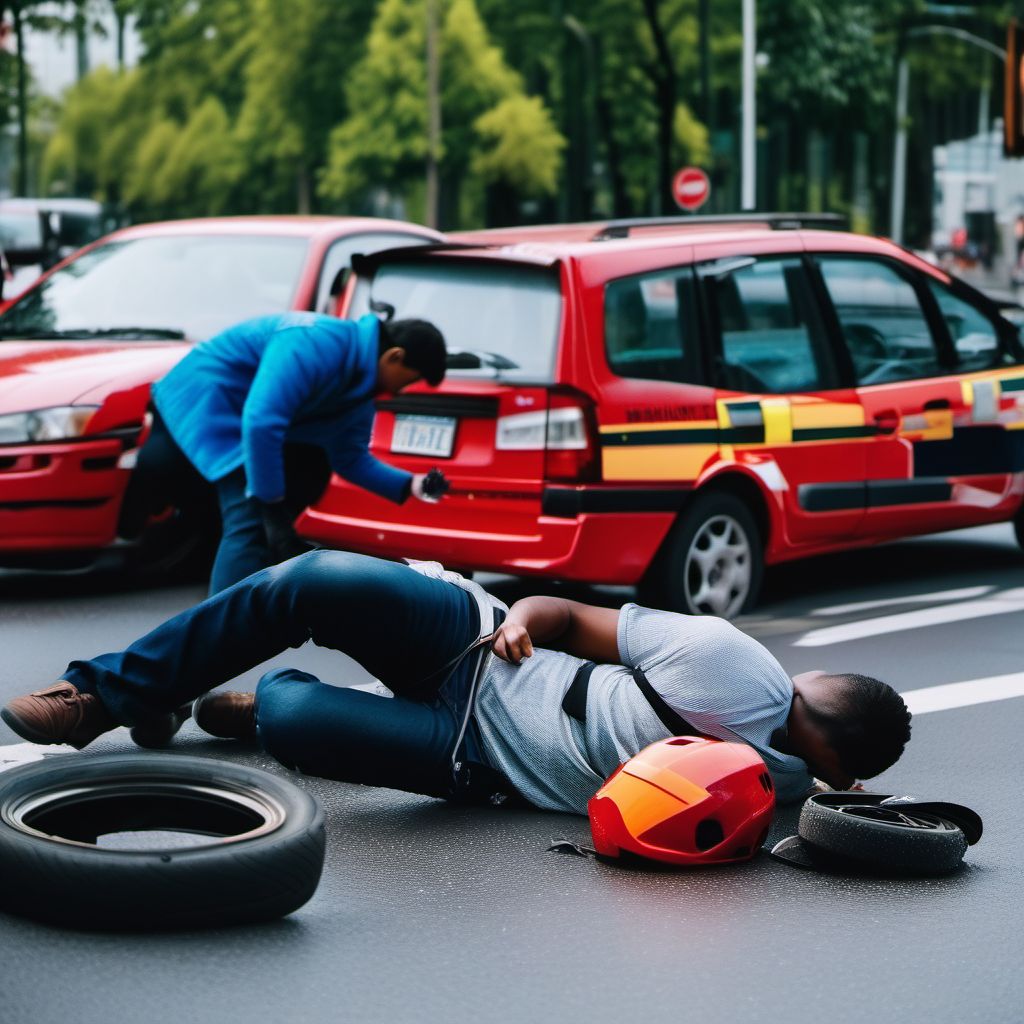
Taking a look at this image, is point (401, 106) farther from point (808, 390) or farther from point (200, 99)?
point (808, 390)

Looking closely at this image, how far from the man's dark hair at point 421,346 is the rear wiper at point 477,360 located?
42.4 inches

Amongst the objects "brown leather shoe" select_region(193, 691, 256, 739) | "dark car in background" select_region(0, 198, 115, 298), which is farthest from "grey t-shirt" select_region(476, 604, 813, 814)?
"dark car in background" select_region(0, 198, 115, 298)

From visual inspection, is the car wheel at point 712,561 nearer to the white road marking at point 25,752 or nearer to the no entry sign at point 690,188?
the white road marking at point 25,752

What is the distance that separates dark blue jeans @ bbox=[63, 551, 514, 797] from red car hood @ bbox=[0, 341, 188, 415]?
3.55m

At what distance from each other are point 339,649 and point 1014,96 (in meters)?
12.8

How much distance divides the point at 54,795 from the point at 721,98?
54.1m

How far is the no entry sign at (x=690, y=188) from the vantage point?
88.4 feet

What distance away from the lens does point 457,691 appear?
4.85 m

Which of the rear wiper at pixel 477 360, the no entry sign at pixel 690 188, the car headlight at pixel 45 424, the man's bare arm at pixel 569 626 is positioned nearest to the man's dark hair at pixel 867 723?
the man's bare arm at pixel 569 626

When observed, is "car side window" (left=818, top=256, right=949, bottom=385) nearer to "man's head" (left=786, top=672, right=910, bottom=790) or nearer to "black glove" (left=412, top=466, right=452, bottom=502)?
"black glove" (left=412, top=466, right=452, bottom=502)

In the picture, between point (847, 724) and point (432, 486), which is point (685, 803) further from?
point (432, 486)

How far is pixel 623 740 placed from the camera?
4.84 meters

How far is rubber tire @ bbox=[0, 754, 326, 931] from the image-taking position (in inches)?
153

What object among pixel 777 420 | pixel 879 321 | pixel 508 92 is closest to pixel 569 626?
pixel 777 420
